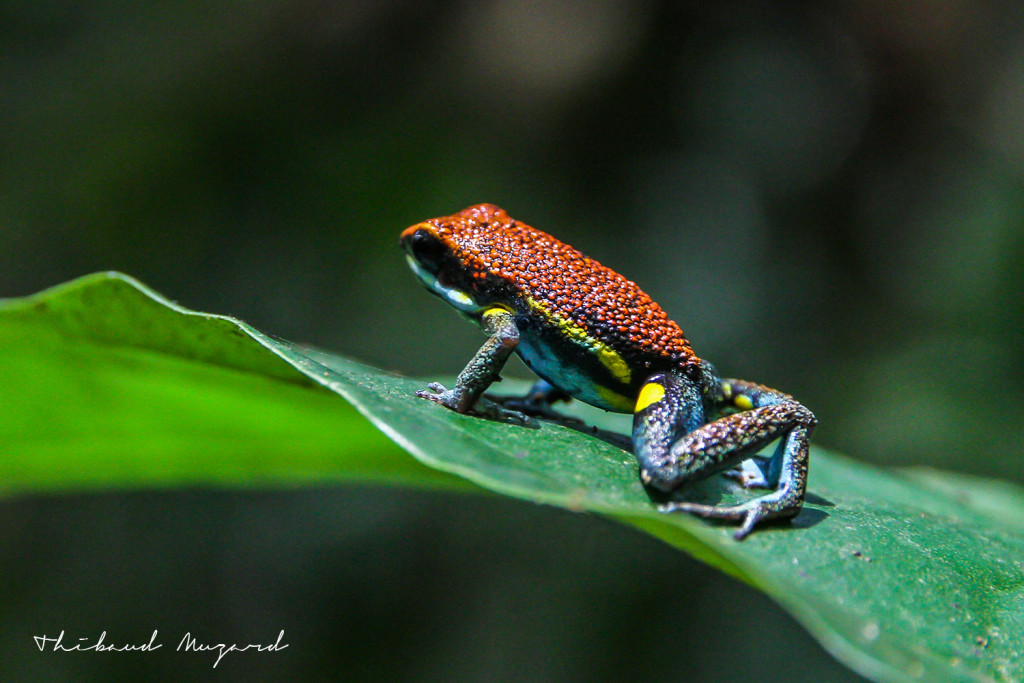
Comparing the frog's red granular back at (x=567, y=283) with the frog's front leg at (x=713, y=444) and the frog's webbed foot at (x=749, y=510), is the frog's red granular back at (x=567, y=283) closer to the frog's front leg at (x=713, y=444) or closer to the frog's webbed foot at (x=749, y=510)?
the frog's front leg at (x=713, y=444)

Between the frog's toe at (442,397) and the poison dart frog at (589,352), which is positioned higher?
the poison dart frog at (589,352)

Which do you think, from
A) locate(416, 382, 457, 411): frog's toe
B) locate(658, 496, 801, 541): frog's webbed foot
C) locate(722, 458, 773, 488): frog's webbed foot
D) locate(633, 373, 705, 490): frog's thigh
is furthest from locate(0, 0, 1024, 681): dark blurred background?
locate(658, 496, 801, 541): frog's webbed foot

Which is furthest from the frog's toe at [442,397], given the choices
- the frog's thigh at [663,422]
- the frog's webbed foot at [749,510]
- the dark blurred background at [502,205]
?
the dark blurred background at [502,205]

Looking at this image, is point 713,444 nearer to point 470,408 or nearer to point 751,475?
point 751,475

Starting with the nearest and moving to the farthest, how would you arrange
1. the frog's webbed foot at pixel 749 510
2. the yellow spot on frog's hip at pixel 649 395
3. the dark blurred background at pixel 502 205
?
the frog's webbed foot at pixel 749 510
the yellow spot on frog's hip at pixel 649 395
the dark blurred background at pixel 502 205

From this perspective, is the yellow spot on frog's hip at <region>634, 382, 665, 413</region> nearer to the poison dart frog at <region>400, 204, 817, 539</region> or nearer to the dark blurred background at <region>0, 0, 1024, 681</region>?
the poison dart frog at <region>400, 204, 817, 539</region>
